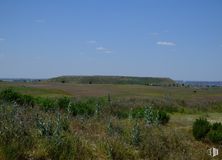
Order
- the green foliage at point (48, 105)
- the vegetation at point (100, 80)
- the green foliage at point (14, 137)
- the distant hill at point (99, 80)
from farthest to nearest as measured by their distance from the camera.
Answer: the vegetation at point (100, 80), the distant hill at point (99, 80), the green foliage at point (48, 105), the green foliage at point (14, 137)

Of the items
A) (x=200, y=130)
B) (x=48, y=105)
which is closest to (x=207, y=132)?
(x=200, y=130)

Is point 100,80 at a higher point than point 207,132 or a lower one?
higher

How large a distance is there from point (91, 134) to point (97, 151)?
176cm

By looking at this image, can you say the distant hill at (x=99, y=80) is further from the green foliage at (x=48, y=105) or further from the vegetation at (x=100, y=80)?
the green foliage at (x=48, y=105)

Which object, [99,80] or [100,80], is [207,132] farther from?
[99,80]

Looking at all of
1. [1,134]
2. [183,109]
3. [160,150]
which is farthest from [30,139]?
[183,109]

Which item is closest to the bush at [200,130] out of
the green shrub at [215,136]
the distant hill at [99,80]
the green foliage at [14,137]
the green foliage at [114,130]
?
the green shrub at [215,136]

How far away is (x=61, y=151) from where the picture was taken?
906cm

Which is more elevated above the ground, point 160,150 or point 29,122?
point 29,122

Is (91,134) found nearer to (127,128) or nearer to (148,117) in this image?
(127,128)

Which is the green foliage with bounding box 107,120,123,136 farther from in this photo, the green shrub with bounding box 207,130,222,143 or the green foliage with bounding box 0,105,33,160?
the green shrub with bounding box 207,130,222,143

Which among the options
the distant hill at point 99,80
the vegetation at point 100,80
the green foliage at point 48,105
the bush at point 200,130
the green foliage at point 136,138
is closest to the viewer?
the green foliage at point 136,138

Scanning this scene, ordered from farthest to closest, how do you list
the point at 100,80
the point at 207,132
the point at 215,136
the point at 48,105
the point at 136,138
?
the point at 100,80, the point at 48,105, the point at 207,132, the point at 215,136, the point at 136,138

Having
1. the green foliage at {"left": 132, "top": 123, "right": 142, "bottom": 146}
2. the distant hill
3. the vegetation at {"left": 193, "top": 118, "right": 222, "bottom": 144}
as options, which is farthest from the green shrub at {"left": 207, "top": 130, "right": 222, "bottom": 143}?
the distant hill
